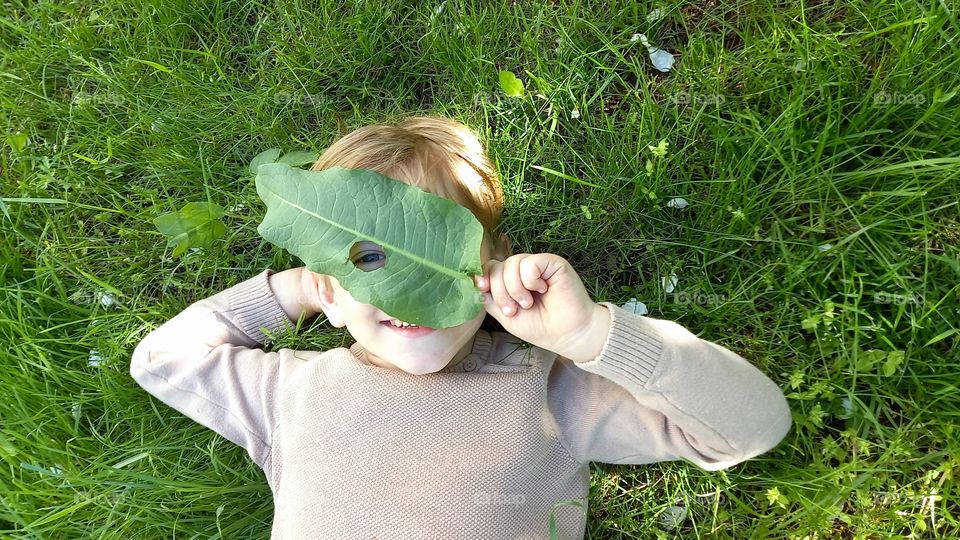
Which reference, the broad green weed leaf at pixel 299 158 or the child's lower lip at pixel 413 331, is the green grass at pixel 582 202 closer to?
the broad green weed leaf at pixel 299 158

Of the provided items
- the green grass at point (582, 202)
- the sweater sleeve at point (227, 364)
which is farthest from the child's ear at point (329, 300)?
the green grass at point (582, 202)

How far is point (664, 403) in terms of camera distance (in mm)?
1675

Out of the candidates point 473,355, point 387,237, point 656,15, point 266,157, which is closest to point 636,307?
point 473,355

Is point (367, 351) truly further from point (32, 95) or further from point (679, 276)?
point (32, 95)

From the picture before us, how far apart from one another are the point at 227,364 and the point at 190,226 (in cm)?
61

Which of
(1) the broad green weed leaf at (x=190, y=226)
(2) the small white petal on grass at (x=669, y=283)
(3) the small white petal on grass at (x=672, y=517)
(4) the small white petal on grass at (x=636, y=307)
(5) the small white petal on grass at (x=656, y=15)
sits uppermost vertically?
(5) the small white petal on grass at (x=656, y=15)

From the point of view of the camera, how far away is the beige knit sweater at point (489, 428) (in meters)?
1.68

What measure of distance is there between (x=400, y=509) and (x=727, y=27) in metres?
1.86

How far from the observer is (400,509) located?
1837 mm

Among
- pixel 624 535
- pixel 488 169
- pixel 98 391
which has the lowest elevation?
pixel 624 535

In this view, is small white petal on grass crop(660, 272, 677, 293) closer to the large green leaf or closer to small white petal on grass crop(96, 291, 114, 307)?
the large green leaf

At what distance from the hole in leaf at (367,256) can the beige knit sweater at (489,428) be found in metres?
0.45

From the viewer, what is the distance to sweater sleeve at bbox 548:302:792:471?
1.65 metres

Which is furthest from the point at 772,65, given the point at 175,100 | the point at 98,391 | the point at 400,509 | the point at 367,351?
the point at 98,391
